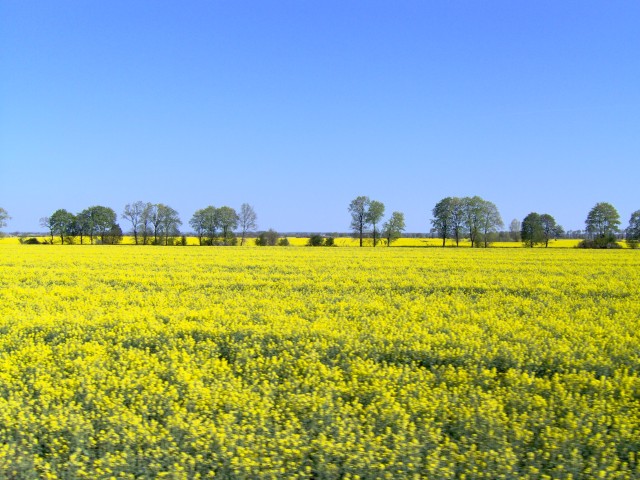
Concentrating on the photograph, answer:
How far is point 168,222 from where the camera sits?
71688 mm

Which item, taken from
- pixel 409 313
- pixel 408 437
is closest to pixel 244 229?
pixel 409 313

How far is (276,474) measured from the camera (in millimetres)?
3871

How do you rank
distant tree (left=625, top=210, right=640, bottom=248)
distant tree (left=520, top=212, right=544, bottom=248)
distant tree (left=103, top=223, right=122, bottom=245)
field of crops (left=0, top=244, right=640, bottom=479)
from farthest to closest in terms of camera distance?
distant tree (left=103, top=223, right=122, bottom=245) < distant tree (left=520, top=212, right=544, bottom=248) < distant tree (left=625, top=210, right=640, bottom=248) < field of crops (left=0, top=244, right=640, bottom=479)

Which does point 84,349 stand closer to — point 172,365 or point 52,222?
point 172,365

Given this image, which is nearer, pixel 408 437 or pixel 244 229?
pixel 408 437

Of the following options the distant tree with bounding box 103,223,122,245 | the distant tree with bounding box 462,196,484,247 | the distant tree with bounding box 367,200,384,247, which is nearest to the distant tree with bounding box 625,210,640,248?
the distant tree with bounding box 462,196,484,247

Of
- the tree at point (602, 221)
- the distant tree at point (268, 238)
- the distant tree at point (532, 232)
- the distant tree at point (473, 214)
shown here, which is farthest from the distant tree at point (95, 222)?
the tree at point (602, 221)

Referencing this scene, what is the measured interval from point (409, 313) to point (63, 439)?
6.82 metres

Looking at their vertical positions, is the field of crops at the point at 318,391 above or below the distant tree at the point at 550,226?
A: below

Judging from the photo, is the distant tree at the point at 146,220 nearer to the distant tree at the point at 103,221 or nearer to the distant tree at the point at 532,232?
the distant tree at the point at 103,221

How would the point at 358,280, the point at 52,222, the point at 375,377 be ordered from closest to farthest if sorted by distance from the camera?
the point at 375,377 < the point at 358,280 < the point at 52,222

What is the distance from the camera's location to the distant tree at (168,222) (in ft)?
234

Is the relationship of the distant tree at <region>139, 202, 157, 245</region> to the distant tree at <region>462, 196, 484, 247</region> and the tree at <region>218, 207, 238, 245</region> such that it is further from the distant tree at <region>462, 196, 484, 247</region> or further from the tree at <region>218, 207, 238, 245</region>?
the distant tree at <region>462, 196, 484, 247</region>

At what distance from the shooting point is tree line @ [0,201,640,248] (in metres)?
65.9
